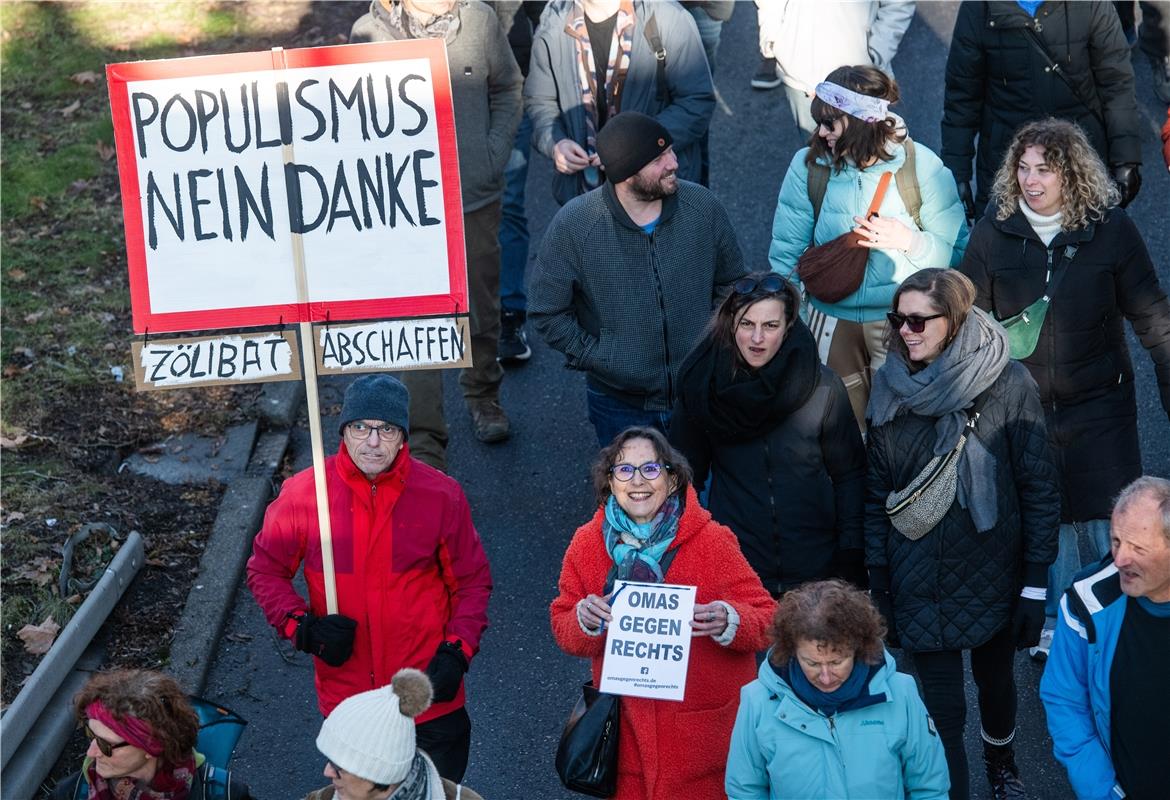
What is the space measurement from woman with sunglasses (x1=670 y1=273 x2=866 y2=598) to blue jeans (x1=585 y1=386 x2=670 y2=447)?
96 centimetres

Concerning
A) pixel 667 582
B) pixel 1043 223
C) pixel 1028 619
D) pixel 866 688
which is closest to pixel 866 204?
pixel 1043 223

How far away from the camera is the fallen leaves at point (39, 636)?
6.11 m

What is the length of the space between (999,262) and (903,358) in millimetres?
1043

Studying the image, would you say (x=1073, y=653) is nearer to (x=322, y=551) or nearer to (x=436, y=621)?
(x=436, y=621)

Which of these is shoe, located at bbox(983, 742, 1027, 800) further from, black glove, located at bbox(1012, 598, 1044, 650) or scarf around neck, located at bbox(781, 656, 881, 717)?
scarf around neck, located at bbox(781, 656, 881, 717)

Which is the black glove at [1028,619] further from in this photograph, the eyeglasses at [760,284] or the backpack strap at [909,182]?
the backpack strap at [909,182]

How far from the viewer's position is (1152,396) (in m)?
7.82

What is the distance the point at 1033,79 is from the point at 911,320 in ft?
9.87

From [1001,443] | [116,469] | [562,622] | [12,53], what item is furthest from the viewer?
[12,53]

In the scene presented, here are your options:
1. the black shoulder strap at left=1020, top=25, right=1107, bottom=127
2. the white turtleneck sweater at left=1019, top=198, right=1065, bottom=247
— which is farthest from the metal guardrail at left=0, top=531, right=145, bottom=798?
the black shoulder strap at left=1020, top=25, right=1107, bottom=127

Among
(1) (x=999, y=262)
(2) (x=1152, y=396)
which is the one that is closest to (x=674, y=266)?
(1) (x=999, y=262)

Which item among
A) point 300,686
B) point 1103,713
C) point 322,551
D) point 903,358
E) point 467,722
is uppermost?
point 903,358

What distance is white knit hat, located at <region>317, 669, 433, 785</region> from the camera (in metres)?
3.65

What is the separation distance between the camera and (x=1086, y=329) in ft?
18.6
